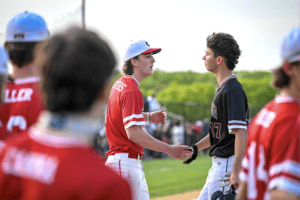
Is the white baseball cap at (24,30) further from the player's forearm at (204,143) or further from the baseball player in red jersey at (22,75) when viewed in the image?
the player's forearm at (204,143)

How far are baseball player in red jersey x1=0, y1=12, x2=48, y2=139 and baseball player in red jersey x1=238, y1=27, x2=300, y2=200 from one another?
1.44m

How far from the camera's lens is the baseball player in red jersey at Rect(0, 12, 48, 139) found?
89.5 inches

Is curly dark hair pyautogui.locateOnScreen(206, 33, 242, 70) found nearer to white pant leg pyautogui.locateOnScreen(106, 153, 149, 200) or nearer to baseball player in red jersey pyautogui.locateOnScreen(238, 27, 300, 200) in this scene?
white pant leg pyautogui.locateOnScreen(106, 153, 149, 200)

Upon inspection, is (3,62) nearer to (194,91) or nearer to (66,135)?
(66,135)

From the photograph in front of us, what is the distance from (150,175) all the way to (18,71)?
31.6 ft

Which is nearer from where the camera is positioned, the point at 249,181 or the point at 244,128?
the point at 249,181

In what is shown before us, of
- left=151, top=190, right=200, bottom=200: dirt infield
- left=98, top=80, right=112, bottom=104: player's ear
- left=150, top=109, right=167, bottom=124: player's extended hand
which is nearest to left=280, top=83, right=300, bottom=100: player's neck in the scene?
left=98, top=80, right=112, bottom=104: player's ear

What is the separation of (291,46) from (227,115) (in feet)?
5.36

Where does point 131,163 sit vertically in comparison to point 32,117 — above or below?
below

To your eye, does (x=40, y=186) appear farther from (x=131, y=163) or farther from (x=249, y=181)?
(x=131, y=163)

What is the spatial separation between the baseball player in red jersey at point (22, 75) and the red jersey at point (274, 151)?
1.43m

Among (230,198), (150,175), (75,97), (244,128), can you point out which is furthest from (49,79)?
(150,175)

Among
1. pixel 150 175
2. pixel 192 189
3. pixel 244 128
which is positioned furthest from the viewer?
pixel 150 175

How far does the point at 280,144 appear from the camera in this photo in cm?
166
